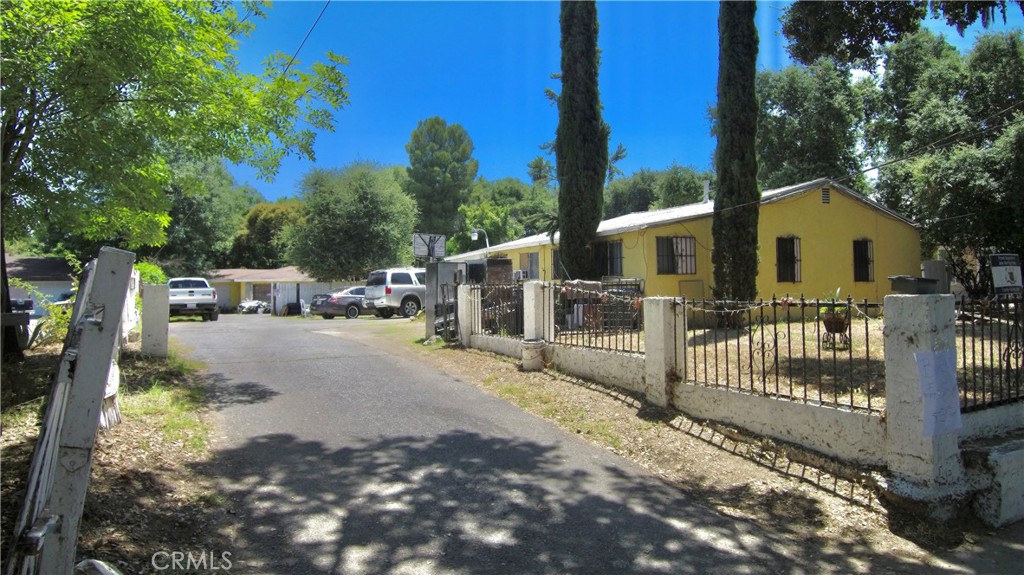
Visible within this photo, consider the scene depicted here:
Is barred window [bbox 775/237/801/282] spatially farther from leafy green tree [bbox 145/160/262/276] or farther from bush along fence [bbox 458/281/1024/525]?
leafy green tree [bbox 145/160/262/276]

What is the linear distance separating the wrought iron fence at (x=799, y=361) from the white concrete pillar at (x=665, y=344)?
0.12 meters

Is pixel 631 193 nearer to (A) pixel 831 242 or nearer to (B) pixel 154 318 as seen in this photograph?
(A) pixel 831 242

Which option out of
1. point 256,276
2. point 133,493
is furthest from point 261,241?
point 133,493

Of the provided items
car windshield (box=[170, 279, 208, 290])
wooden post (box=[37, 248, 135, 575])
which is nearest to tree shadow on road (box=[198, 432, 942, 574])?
wooden post (box=[37, 248, 135, 575])

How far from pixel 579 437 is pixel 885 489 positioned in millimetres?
2780

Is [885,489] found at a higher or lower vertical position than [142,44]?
lower

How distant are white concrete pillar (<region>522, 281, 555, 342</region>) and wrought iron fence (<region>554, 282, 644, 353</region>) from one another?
186 millimetres

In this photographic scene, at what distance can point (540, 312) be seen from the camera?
9.94 meters

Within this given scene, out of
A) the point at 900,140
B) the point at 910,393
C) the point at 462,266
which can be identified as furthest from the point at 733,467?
the point at 900,140

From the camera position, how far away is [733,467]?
18.7 ft

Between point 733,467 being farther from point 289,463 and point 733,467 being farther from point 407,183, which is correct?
point 407,183

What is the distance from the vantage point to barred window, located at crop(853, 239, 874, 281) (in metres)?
18.0

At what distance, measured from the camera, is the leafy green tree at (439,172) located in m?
52.2

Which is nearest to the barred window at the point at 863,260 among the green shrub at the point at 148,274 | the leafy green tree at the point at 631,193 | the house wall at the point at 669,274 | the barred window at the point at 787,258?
the barred window at the point at 787,258
